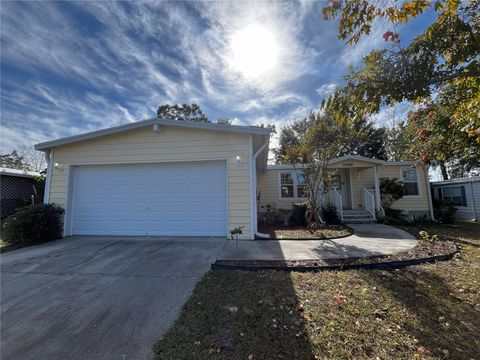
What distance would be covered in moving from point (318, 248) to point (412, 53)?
4.32m

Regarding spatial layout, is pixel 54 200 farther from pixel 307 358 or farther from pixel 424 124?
pixel 424 124

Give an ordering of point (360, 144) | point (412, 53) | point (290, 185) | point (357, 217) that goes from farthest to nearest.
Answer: point (360, 144) → point (290, 185) → point (357, 217) → point (412, 53)

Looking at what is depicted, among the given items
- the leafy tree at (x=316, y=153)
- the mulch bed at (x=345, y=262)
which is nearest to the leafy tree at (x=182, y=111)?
the leafy tree at (x=316, y=153)

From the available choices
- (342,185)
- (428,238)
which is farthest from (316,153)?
(428,238)

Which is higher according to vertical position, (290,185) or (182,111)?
(182,111)

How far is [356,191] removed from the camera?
37.1ft

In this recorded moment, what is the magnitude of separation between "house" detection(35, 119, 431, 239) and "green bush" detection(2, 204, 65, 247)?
1.40 ft

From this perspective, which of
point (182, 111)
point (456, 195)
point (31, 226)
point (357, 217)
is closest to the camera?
point (31, 226)

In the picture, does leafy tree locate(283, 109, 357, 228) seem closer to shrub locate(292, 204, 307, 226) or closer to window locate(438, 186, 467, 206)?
shrub locate(292, 204, 307, 226)

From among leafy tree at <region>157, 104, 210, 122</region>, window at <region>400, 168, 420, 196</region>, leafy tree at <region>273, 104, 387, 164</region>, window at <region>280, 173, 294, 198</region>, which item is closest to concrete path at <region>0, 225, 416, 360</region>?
window at <region>280, 173, 294, 198</region>

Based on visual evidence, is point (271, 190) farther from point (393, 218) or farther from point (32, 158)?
point (32, 158)

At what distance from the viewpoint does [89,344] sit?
7.06 feet

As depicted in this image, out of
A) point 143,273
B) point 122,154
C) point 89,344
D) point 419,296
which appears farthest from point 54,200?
point 419,296

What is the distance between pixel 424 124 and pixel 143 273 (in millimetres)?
8910
